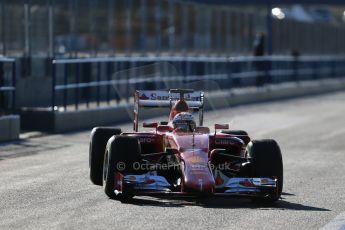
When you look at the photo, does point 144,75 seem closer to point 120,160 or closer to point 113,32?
point 113,32

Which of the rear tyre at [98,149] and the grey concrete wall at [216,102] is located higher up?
the rear tyre at [98,149]

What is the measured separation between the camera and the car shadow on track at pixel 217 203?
1208 centimetres

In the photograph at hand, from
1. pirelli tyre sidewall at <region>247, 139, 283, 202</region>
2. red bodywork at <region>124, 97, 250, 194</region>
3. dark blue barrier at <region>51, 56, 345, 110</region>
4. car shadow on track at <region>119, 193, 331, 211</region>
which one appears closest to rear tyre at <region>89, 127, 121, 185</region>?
red bodywork at <region>124, 97, 250, 194</region>

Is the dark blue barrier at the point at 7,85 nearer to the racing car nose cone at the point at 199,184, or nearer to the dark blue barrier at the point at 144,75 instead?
the dark blue barrier at the point at 144,75

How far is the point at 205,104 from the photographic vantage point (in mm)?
14867

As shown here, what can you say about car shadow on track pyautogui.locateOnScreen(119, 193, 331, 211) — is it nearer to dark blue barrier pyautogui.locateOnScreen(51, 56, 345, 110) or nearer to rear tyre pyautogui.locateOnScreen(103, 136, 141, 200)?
rear tyre pyautogui.locateOnScreen(103, 136, 141, 200)

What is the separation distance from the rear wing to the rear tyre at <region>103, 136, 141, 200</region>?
6.04 ft

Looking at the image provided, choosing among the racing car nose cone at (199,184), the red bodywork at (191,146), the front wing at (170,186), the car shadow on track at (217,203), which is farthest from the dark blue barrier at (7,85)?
the racing car nose cone at (199,184)

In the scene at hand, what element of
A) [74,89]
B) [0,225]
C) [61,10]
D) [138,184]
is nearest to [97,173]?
[138,184]

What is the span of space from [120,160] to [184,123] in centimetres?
112

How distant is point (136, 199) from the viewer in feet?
40.9

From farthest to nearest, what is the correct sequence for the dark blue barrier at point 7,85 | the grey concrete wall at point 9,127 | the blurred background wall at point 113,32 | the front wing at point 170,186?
the blurred background wall at point 113,32, the dark blue barrier at point 7,85, the grey concrete wall at point 9,127, the front wing at point 170,186

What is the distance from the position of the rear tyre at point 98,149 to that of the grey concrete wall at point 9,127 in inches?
251

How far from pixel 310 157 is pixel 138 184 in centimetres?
629
